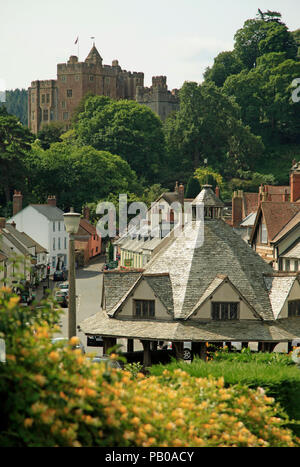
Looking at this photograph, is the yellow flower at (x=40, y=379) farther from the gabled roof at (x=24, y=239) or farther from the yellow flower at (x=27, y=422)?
the gabled roof at (x=24, y=239)

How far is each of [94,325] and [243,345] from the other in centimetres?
667

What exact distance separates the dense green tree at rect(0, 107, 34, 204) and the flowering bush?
10545 centimetres

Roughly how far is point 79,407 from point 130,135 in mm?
149521

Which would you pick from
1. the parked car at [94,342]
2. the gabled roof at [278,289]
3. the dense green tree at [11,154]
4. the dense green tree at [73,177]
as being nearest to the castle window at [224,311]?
the gabled roof at [278,289]

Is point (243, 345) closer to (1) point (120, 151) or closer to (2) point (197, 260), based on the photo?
(2) point (197, 260)

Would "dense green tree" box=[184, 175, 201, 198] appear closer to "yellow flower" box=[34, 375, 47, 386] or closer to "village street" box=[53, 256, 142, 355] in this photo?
"village street" box=[53, 256, 142, 355]

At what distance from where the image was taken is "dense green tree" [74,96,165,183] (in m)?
155

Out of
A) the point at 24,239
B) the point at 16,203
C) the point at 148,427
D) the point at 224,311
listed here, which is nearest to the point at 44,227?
the point at 24,239

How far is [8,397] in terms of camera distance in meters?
9.36

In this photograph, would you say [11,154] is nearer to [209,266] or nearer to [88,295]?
[88,295]

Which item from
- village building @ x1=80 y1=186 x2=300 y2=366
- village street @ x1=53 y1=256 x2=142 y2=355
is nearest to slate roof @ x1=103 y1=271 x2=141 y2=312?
village building @ x1=80 y1=186 x2=300 y2=366

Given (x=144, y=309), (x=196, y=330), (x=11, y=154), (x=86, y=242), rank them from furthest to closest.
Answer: (x=11, y=154)
(x=86, y=242)
(x=144, y=309)
(x=196, y=330)

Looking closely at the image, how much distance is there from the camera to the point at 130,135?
157750 millimetres

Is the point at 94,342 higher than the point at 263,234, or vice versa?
the point at 263,234
